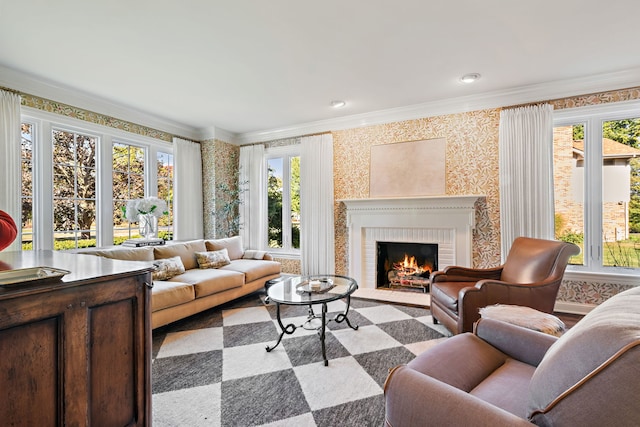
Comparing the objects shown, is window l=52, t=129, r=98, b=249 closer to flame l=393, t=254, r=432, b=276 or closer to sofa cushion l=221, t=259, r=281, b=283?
sofa cushion l=221, t=259, r=281, b=283

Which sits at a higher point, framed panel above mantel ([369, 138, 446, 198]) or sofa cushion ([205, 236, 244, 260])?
framed panel above mantel ([369, 138, 446, 198])

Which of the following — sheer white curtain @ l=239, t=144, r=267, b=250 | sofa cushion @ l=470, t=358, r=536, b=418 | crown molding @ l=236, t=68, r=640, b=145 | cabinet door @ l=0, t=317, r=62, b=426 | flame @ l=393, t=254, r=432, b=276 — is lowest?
flame @ l=393, t=254, r=432, b=276

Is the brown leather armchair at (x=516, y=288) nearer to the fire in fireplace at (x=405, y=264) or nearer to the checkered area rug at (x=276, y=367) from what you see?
the checkered area rug at (x=276, y=367)

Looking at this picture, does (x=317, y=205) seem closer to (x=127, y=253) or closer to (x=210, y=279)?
(x=210, y=279)

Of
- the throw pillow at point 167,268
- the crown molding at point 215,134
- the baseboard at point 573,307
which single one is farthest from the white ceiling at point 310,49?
the baseboard at point 573,307

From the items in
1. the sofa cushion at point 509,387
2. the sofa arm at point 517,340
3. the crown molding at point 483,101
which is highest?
the crown molding at point 483,101

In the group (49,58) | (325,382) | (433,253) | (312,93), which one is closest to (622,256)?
(433,253)

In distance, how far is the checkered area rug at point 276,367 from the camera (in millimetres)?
1619

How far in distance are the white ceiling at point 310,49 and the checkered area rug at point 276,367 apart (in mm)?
2575

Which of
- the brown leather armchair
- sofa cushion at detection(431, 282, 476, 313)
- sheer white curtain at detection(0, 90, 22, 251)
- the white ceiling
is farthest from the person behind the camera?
sheer white curtain at detection(0, 90, 22, 251)

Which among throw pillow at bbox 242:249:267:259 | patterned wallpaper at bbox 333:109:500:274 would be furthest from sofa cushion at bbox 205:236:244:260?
patterned wallpaper at bbox 333:109:500:274

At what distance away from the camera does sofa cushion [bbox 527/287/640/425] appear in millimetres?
597

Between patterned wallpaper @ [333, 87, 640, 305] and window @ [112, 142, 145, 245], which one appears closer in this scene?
patterned wallpaper @ [333, 87, 640, 305]

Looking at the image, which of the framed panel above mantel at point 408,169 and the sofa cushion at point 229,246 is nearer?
the framed panel above mantel at point 408,169
